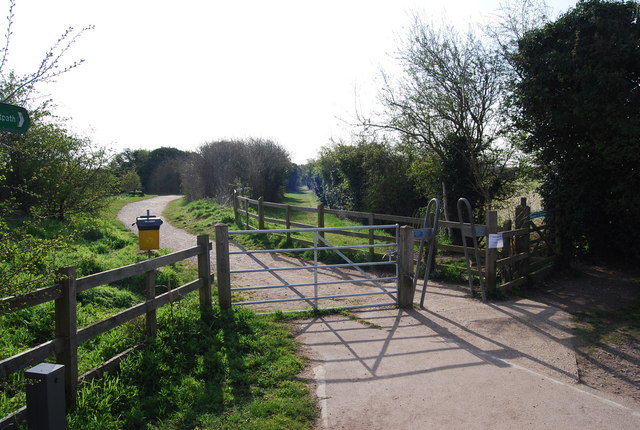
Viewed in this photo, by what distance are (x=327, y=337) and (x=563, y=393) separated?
8.71ft

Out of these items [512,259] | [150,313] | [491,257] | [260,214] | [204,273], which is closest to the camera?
[150,313]

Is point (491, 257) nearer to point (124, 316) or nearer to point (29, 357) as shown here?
point (124, 316)

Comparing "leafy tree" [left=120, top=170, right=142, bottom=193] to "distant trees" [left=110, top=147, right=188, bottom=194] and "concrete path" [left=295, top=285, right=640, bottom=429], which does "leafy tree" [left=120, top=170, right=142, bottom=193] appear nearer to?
"concrete path" [left=295, top=285, right=640, bottom=429]

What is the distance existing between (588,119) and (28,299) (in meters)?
9.51

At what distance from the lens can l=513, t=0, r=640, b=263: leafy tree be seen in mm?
8273

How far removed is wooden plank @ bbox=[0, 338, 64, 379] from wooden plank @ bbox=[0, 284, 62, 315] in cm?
34

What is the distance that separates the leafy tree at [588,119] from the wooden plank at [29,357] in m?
9.13

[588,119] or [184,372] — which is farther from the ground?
[588,119]

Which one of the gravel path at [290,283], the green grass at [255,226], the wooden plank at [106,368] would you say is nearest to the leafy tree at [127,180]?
the green grass at [255,226]

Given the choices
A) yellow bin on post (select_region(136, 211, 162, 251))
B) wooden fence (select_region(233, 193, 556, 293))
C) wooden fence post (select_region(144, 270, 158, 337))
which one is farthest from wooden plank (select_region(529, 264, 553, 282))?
yellow bin on post (select_region(136, 211, 162, 251))

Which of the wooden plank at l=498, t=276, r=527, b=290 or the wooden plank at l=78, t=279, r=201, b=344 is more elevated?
the wooden plank at l=78, t=279, r=201, b=344

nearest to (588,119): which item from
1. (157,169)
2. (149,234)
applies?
(149,234)

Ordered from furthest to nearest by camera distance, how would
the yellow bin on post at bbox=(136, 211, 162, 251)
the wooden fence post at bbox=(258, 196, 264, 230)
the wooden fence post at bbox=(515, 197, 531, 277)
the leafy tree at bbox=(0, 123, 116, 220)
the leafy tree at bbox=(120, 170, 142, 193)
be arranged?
the leafy tree at bbox=(120, 170, 142, 193)
the wooden fence post at bbox=(258, 196, 264, 230)
the leafy tree at bbox=(0, 123, 116, 220)
the yellow bin on post at bbox=(136, 211, 162, 251)
the wooden fence post at bbox=(515, 197, 531, 277)

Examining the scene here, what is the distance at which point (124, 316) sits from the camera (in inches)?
174
